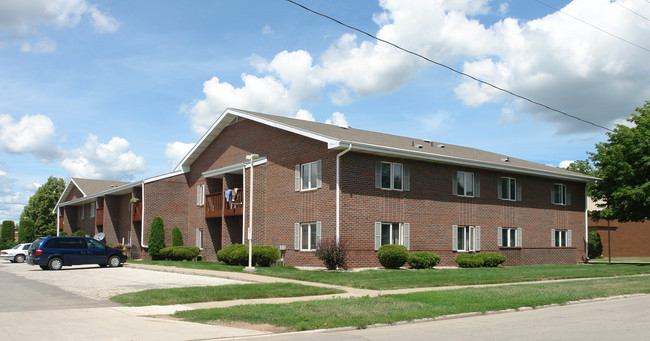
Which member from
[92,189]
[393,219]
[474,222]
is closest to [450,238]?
[474,222]

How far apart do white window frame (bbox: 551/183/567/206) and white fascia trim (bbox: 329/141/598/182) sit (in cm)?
63

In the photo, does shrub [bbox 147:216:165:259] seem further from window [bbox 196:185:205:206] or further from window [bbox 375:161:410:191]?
window [bbox 375:161:410:191]

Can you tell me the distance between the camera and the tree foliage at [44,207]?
235ft

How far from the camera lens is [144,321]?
37.7 ft

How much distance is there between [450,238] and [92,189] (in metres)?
38.0

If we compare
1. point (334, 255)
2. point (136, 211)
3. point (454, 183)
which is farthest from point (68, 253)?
point (454, 183)

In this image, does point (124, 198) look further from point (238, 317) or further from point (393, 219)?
point (238, 317)

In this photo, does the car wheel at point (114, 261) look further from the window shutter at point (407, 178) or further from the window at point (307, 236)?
the window shutter at point (407, 178)

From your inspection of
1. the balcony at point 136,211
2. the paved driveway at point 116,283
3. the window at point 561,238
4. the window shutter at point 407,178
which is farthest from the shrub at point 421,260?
the balcony at point 136,211

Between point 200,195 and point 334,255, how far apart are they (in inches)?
634

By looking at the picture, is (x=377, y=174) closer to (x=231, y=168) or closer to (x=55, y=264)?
(x=231, y=168)

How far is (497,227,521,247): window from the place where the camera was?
1228 inches

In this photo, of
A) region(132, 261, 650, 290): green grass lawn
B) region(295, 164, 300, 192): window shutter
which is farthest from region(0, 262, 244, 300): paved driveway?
region(295, 164, 300, 192): window shutter

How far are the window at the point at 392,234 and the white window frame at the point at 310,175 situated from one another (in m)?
3.30
